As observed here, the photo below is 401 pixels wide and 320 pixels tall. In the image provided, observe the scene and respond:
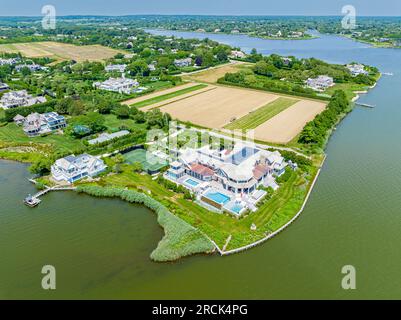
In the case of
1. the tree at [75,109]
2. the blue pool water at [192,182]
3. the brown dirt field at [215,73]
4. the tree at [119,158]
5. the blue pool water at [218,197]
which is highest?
the brown dirt field at [215,73]

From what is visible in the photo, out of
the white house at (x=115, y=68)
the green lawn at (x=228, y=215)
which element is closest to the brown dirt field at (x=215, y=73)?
the white house at (x=115, y=68)

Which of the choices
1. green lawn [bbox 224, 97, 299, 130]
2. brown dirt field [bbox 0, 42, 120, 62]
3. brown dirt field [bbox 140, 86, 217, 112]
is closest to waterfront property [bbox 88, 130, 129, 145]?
brown dirt field [bbox 140, 86, 217, 112]

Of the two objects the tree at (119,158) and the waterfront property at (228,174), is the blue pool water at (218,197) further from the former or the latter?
→ the tree at (119,158)

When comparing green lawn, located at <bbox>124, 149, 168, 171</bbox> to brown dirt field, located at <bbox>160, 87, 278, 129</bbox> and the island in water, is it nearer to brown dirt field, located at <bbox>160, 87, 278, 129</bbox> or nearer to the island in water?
the island in water

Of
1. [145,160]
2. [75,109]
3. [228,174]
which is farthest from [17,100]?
[228,174]

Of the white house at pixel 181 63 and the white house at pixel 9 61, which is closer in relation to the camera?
the white house at pixel 9 61
